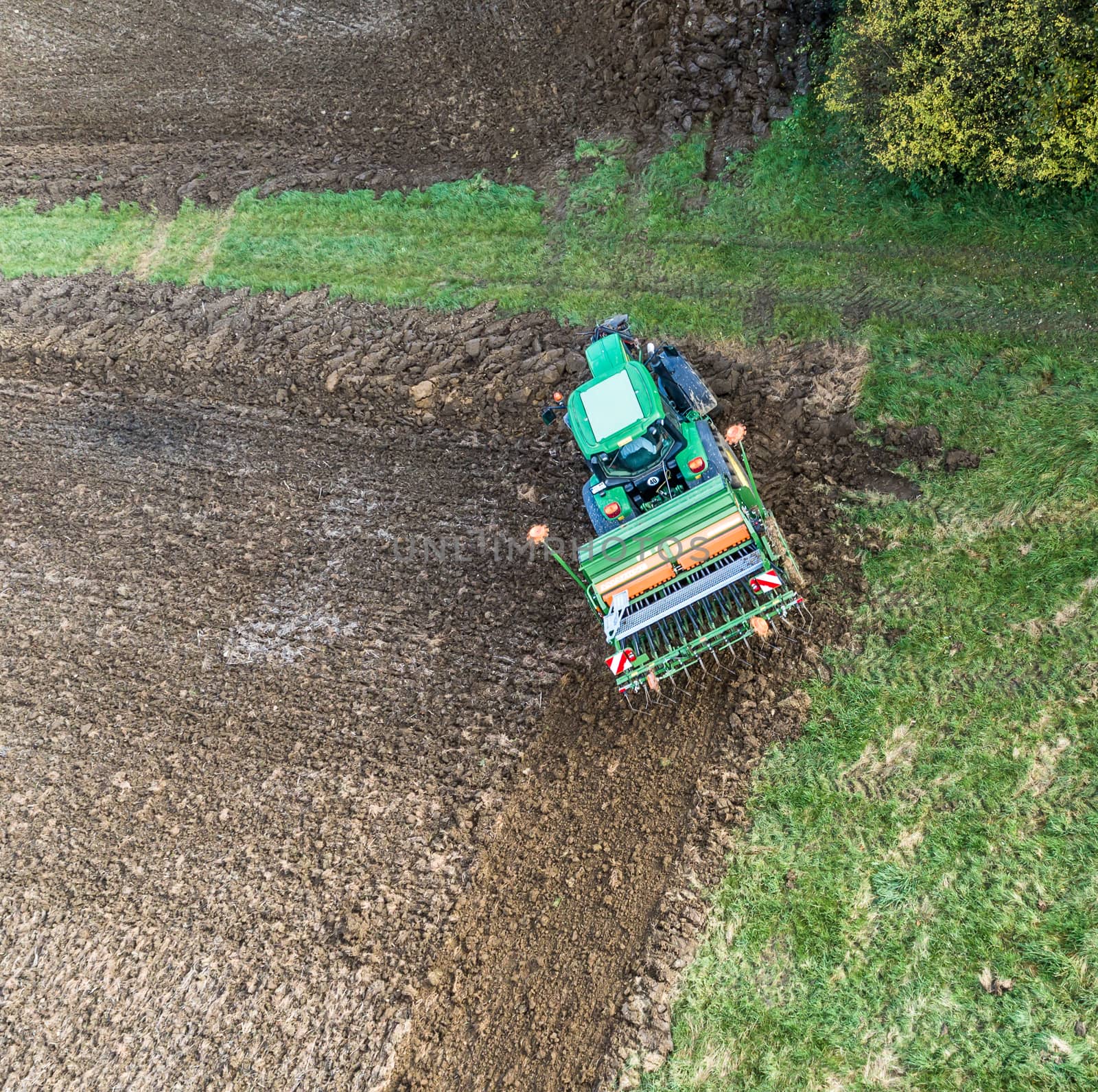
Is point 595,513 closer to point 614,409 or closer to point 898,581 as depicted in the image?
point 614,409

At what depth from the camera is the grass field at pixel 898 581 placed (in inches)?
274

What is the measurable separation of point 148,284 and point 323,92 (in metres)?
4.71

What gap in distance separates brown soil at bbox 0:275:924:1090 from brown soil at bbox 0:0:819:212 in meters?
3.84

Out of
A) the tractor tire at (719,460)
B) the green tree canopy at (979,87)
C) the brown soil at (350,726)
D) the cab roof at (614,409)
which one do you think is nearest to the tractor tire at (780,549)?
the tractor tire at (719,460)

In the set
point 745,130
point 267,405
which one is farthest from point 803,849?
point 745,130

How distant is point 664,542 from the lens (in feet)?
26.0

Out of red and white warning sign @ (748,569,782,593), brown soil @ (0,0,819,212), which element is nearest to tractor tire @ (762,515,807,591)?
red and white warning sign @ (748,569,782,593)

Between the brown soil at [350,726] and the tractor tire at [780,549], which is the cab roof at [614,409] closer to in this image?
the tractor tire at [780,549]

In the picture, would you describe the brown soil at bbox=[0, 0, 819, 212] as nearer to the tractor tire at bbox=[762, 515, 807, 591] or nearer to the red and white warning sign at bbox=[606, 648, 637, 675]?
the tractor tire at bbox=[762, 515, 807, 591]

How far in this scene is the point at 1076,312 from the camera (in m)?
10.1

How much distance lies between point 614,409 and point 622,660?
2.43m

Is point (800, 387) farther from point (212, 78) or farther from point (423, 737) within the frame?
point (212, 78)

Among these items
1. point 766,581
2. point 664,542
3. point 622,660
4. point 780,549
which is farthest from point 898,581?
point 622,660

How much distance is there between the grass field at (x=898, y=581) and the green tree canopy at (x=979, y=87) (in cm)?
113
